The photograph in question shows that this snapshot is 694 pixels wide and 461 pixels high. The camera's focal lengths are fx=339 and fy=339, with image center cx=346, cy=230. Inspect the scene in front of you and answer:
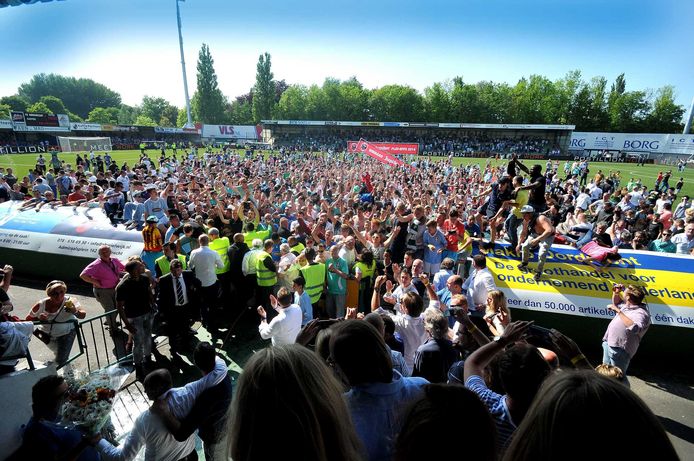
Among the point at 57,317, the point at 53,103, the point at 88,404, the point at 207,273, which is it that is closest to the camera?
the point at 88,404

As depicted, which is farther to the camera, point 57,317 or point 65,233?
point 65,233

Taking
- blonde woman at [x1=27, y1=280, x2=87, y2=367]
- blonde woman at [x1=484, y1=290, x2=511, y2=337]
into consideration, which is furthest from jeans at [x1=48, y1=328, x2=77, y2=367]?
blonde woman at [x1=484, y1=290, x2=511, y2=337]

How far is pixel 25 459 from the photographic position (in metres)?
2.65

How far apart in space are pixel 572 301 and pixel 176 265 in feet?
22.4

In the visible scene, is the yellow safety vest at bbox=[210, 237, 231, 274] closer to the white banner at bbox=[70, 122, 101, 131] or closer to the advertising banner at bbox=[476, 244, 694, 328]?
the advertising banner at bbox=[476, 244, 694, 328]

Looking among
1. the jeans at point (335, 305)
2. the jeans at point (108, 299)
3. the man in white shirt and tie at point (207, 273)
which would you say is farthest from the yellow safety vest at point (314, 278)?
the jeans at point (108, 299)

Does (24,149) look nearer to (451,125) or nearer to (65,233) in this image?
(65,233)

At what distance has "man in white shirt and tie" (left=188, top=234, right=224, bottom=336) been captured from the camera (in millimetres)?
6168

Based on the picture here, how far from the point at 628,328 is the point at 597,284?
5.42ft

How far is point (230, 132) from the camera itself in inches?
2830

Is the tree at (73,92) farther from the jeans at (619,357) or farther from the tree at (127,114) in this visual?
the jeans at (619,357)

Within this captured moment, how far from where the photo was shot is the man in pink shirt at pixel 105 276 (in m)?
5.91

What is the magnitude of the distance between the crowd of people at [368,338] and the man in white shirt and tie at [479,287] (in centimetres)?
2

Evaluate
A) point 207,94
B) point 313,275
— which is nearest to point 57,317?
point 313,275
